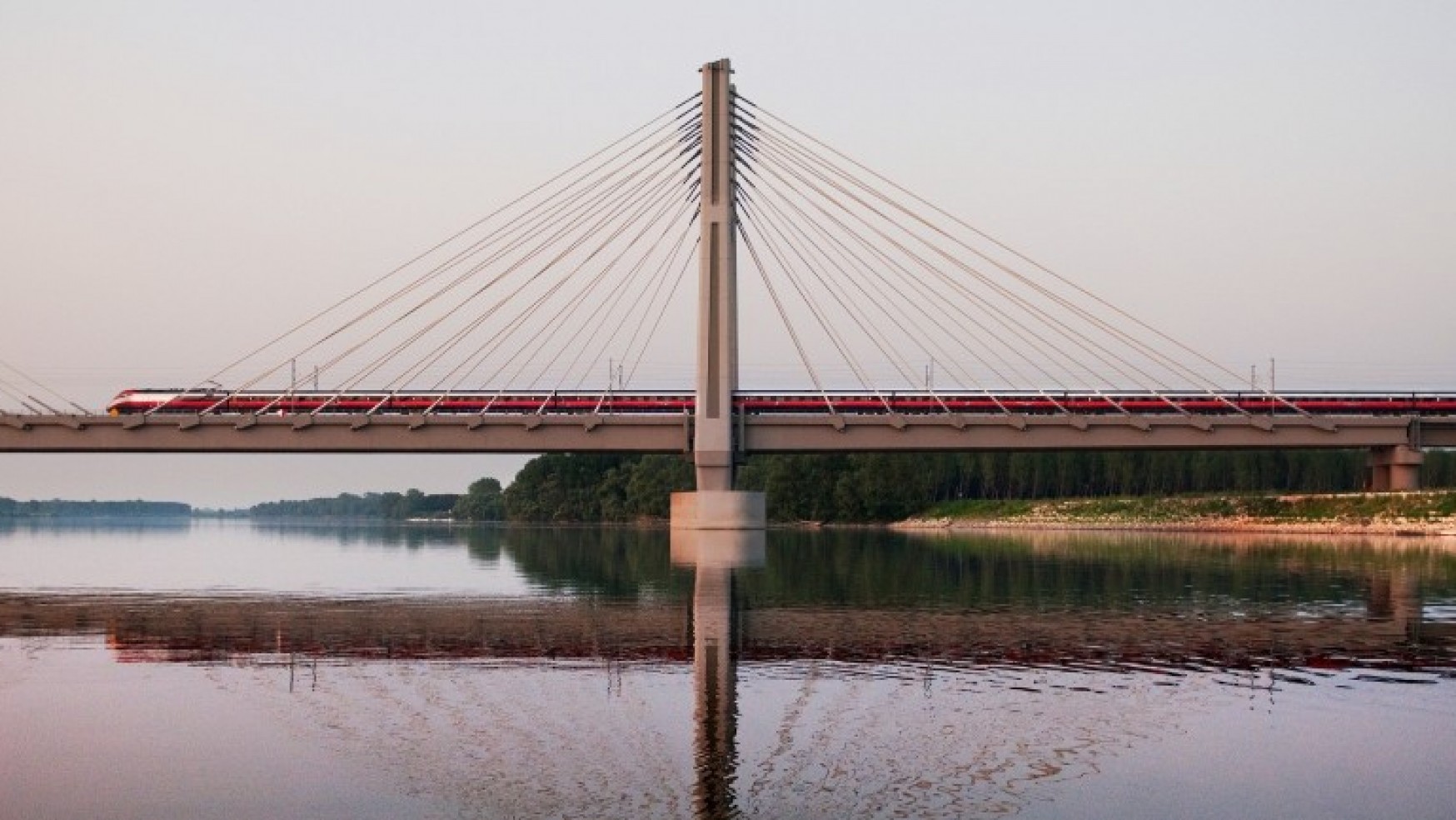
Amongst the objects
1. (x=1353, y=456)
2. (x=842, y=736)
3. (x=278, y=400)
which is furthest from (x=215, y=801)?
(x=1353, y=456)

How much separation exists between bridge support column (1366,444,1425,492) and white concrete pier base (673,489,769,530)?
34731 mm

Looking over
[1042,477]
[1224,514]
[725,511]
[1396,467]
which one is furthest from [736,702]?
[1042,477]

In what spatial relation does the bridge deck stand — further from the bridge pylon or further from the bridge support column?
the bridge support column

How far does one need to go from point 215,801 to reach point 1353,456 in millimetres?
174961

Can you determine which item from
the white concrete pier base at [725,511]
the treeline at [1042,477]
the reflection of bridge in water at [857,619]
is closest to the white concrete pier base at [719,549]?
the white concrete pier base at [725,511]

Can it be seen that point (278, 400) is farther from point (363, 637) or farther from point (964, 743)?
point (964, 743)

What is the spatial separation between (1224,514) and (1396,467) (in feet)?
119

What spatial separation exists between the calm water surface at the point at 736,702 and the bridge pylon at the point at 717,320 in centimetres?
2910

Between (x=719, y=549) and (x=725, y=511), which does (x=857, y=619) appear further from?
(x=725, y=511)

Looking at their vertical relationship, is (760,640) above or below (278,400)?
below

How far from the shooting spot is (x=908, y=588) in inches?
2158

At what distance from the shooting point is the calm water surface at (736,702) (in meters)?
19.2

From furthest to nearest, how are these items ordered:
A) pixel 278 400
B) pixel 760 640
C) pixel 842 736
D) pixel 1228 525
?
pixel 1228 525 < pixel 278 400 < pixel 760 640 < pixel 842 736

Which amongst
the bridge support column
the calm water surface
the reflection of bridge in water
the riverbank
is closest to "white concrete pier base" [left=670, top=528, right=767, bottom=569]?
the reflection of bridge in water
